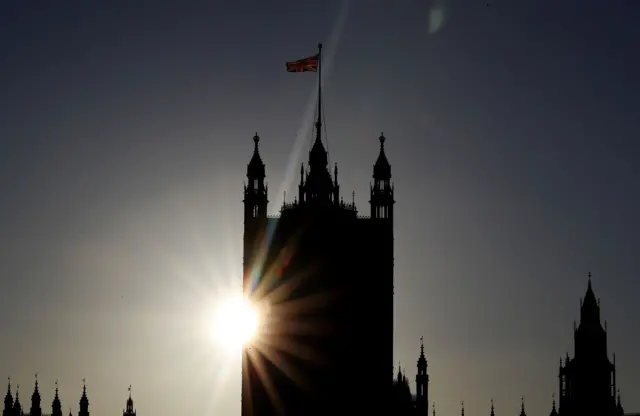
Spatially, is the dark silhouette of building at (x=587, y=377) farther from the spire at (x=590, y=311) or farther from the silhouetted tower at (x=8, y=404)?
the silhouetted tower at (x=8, y=404)

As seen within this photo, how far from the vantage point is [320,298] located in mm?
154875

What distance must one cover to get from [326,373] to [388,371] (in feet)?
18.7

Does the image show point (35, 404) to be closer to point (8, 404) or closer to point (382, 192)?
point (8, 404)

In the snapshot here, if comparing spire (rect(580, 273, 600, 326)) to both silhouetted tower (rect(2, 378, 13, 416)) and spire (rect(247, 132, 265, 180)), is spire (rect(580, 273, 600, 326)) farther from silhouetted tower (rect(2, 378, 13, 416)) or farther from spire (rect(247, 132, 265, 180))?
silhouetted tower (rect(2, 378, 13, 416))

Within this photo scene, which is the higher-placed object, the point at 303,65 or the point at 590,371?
the point at 303,65

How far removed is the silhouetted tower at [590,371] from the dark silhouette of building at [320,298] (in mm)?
20493

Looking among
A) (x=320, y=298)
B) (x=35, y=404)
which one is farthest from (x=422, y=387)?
(x=35, y=404)

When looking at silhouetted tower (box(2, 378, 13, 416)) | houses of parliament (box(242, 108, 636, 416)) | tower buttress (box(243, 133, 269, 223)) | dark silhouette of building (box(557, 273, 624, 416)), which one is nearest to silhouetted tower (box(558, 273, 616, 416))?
dark silhouette of building (box(557, 273, 624, 416))

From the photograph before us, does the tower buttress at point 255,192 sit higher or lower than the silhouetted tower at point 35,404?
higher

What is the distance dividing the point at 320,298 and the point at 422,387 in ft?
47.1

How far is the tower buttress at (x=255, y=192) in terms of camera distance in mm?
156625

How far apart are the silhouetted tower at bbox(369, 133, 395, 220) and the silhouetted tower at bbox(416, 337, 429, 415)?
15.9m

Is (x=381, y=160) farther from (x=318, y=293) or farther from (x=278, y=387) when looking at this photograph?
(x=278, y=387)

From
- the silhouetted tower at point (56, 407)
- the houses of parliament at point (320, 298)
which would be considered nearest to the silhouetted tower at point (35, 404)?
the silhouetted tower at point (56, 407)
